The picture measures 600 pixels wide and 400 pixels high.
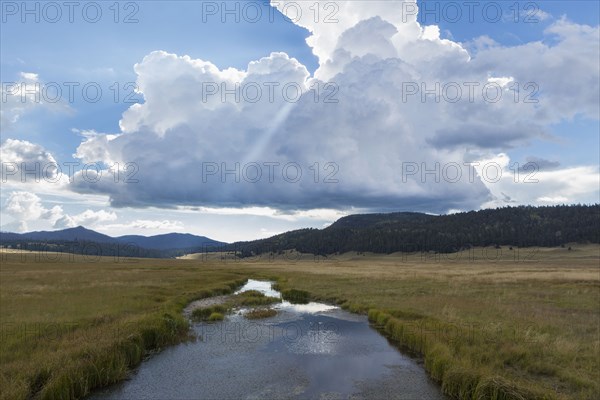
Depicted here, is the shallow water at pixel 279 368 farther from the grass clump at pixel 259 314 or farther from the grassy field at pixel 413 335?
the grass clump at pixel 259 314

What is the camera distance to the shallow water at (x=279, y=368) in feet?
52.3

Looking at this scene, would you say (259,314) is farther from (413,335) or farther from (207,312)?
(413,335)

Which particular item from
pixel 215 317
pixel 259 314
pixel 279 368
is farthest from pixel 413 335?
pixel 215 317

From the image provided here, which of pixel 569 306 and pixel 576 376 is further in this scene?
pixel 569 306

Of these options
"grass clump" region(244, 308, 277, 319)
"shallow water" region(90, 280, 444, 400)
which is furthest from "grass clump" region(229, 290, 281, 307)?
"shallow water" region(90, 280, 444, 400)

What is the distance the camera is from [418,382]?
17.3m

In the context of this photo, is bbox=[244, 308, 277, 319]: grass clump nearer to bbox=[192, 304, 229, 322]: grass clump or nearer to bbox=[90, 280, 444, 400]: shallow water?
bbox=[192, 304, 229, 322]: grass clump

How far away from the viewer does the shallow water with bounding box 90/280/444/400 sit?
15.9 m

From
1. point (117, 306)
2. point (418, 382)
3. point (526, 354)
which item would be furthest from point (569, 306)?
point (117, 306)

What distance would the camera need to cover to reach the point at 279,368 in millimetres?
18922

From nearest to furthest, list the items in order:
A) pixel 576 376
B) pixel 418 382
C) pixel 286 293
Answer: pixel 576 376 < pixel 418 382 < pixel 286 293

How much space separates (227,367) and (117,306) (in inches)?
583

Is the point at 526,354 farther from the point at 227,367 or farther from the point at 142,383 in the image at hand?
the point at 142,383

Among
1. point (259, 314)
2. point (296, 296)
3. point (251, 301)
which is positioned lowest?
point (296, 296)
